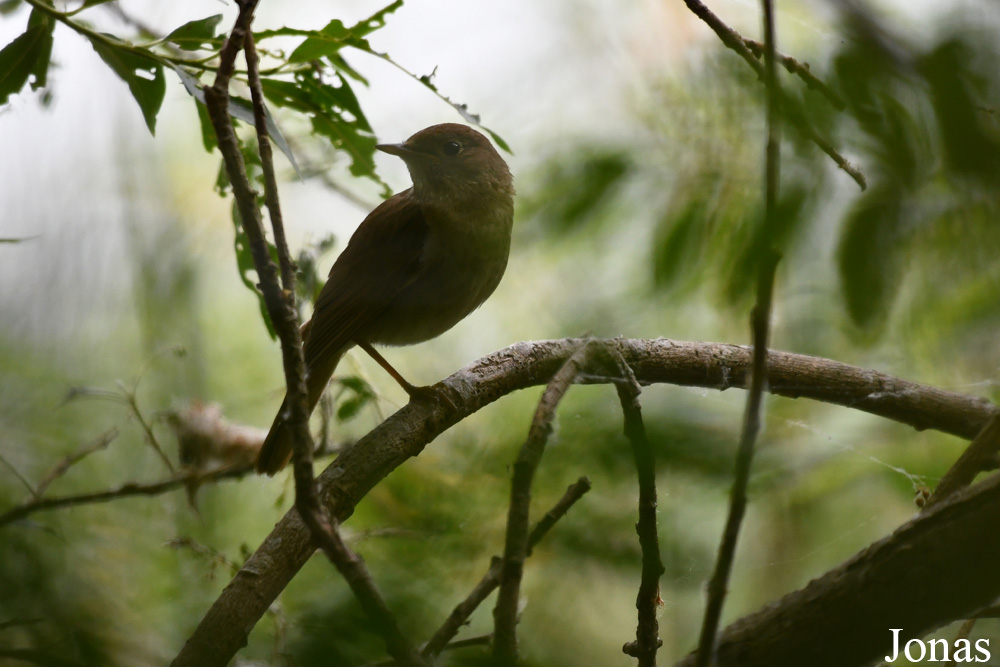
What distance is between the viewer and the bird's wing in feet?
9.22

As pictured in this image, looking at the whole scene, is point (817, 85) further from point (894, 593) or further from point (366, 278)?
point (366, 278)

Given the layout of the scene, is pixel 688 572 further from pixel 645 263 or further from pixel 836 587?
pixel 645 263

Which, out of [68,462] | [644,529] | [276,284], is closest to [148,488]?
[68,462]

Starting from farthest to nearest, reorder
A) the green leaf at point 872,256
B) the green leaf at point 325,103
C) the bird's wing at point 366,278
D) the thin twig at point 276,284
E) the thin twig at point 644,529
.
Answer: the bird's wing at point 366,278, the green leaf at point 325,103, the thin twig at point 276,284, the thin twig at point 644,529, the green leaf at point 872,256

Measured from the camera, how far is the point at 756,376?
3.48 feet

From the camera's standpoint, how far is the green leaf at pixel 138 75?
1911 millimetres

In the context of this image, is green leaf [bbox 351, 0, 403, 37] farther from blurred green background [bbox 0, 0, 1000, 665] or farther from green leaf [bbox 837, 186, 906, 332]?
green leaf [bbox 837, 186, 906, 332]

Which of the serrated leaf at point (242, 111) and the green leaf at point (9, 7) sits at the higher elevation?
the green leaf at point (9, 7)

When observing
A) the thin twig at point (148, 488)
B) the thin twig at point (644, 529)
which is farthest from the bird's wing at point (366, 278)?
the thin twig at point (644, 529)

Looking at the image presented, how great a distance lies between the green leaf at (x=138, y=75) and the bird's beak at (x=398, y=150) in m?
1.17

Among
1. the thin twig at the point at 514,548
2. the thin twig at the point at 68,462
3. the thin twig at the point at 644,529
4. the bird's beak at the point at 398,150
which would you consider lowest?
the thin twig at the point at 514,548

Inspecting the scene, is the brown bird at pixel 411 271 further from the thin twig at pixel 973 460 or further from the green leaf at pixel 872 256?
the green leaf at pixel 872 256

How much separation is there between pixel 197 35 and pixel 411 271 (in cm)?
116

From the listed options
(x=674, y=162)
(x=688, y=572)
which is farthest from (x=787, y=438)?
(x=674, y=162)
